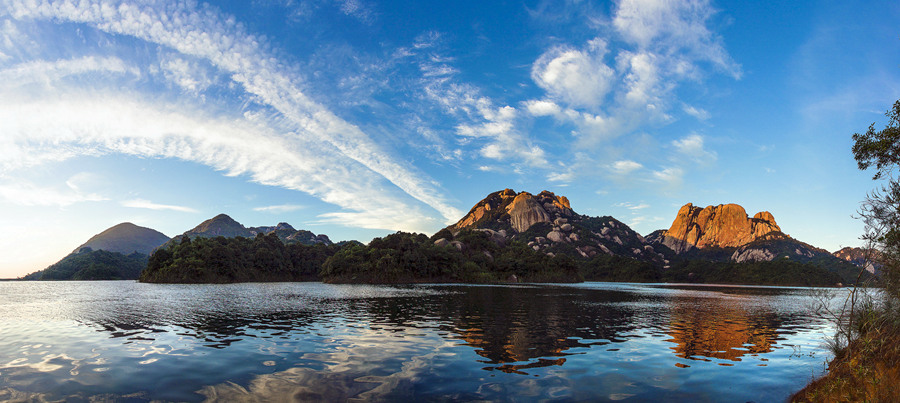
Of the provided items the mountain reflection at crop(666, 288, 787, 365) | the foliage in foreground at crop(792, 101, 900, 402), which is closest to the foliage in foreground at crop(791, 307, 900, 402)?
the foliage in foreground at crop(792, 101, 900, 402)

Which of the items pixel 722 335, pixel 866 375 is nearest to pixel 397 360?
pixel 866 375

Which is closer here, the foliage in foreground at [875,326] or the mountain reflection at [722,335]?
the foliage in foreground at [875,326]

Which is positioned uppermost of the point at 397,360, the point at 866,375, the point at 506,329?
the point at 866,375

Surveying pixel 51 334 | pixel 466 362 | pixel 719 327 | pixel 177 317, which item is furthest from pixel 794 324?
pixel 51 334

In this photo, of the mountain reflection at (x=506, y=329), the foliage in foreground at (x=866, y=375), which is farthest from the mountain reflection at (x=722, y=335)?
the foliage in foreground at (x=866, y=375)

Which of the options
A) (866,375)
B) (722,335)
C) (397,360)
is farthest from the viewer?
(722,335)

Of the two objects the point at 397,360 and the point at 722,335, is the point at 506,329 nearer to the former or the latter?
the point at 397,360

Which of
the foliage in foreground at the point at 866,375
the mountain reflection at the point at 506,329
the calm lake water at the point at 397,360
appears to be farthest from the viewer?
the mountain reflection at the point at 506,329

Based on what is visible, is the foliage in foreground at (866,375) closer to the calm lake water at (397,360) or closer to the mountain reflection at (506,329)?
the calm lake water at (397,360)

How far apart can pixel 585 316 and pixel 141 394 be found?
40139 mm

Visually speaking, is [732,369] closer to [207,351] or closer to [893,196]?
[893,196]

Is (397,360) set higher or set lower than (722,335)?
higher

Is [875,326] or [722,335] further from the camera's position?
[722,335]

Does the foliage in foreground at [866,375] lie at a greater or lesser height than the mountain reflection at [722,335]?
greater
